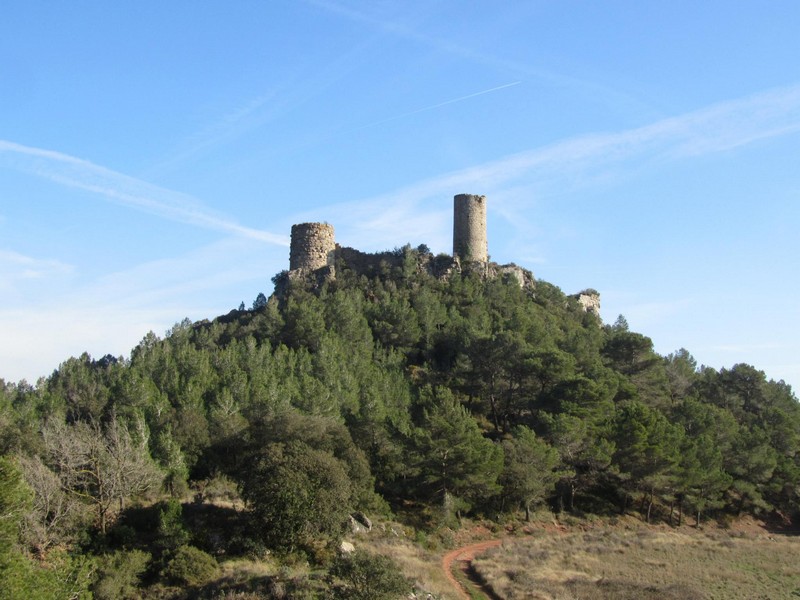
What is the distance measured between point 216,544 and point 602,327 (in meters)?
50.4

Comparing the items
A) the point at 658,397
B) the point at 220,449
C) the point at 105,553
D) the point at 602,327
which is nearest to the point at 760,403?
the point at 658,397

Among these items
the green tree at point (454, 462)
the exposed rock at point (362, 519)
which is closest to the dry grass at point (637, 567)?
the green tree at point (454, 462)

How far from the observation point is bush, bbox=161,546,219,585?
74.4 ft

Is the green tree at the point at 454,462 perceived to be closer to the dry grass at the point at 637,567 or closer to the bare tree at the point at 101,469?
the dry grass at the point at 637,567

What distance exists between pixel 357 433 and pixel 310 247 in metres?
30.8

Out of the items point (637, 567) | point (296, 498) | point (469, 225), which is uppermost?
point (469, 225)

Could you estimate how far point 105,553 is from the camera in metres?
23.5

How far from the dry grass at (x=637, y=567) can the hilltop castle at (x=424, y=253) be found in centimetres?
3205

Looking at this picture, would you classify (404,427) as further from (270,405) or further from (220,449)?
(220,449)

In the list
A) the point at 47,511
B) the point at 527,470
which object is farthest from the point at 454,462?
the point at 47,511

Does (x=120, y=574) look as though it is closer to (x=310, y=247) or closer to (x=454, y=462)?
(x=454, y=462)

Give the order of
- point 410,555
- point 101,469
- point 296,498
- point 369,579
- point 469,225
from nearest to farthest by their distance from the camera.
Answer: point 369,579
point 296,498
point 101,469
point 410,555
point 469,225

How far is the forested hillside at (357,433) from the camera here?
24844 millimetres

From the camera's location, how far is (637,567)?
28234 millimetres
